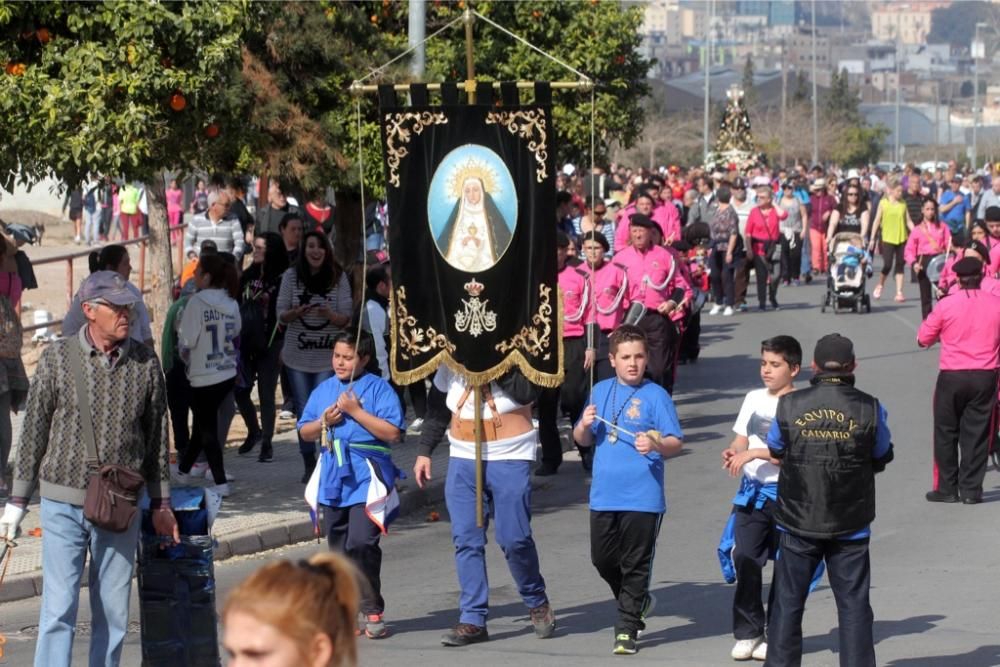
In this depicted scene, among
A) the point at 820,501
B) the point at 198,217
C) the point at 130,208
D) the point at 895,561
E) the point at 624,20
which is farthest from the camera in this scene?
the point at 130,208

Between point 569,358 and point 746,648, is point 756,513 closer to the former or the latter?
point 746,648

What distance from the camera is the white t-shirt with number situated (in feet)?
26.8

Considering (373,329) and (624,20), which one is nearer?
(373,329)

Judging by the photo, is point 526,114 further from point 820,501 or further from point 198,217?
point 198,217

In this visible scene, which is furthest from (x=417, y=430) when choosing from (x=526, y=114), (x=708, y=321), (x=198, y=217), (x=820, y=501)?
(x=708, y=321)

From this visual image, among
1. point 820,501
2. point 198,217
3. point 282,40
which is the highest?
point 282,40

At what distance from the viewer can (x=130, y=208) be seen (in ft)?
111

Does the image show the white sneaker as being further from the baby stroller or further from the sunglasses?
the baby stroller

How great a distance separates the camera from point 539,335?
361 inches

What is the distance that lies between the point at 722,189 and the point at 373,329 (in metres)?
12.2

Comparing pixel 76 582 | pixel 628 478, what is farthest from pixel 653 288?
A: pixel 76 582

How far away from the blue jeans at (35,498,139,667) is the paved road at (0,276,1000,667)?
1.17 meters

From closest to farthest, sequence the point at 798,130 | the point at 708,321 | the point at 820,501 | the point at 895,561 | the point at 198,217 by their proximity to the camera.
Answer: the point at 820,501
the point at 895,561
the point at 198,217
the point at 708,321
the point at 798,130

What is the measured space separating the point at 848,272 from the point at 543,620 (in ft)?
54.1
